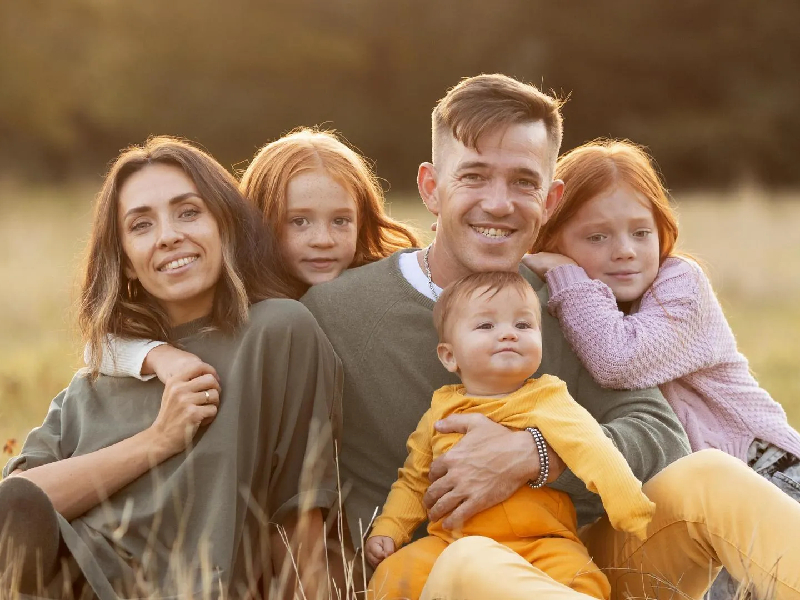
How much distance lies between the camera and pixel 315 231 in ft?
11.6

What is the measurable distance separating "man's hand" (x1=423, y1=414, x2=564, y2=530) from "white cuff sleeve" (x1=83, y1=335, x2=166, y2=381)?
87 centimetres

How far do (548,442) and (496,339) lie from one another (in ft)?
0.98

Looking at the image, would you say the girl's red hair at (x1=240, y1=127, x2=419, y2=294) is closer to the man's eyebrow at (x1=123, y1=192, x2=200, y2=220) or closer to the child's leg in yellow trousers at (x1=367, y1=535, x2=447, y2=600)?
the man's eyebrow at (x1=123, y1=192, x2=200, y2=220)

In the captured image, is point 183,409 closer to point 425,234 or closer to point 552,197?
point 552,197

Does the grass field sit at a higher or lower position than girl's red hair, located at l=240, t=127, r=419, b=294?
lower

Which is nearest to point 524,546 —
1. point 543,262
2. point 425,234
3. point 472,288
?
point 472,288

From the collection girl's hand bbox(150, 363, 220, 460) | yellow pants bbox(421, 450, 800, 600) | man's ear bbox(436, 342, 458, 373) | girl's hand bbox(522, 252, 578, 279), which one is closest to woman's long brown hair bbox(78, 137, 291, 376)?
girl's hand bbox(150, 363, 220, 460)

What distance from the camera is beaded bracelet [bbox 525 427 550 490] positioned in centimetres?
280

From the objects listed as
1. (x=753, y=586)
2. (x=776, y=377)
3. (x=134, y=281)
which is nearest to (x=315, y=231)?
(x=134, y=281)

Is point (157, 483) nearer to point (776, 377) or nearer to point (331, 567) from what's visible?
point (331, 567)

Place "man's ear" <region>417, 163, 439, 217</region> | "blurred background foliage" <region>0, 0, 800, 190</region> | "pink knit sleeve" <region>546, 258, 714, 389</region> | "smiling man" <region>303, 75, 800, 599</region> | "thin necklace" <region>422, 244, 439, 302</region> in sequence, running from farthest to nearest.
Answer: "blurred background foliage" <region>0, 0, 800, 190</region>
"man's ear" <region>417, 163, 439, 217</region>
"thin necklace" <region>422, 244, 439, 302</region>
"pink knit sleeve" <region>546, 258, 714, 389</region>
"smiling man" <region>303, 75, 800, 599</region>

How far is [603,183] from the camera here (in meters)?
3.49

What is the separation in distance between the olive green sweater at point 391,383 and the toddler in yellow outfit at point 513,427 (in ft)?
0.62

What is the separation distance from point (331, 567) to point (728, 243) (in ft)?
37.3
